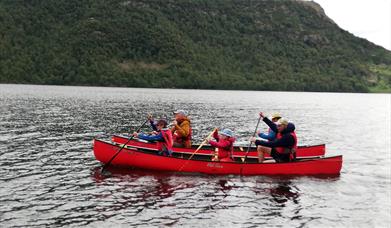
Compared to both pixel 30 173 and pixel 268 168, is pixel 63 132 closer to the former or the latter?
pixel 30 173

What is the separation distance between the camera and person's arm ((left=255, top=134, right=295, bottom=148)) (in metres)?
23.0

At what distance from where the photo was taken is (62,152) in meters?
28.5

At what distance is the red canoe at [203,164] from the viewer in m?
23.0

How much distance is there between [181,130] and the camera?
82.7 feet

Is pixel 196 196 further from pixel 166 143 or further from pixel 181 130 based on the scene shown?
pixel 181 130

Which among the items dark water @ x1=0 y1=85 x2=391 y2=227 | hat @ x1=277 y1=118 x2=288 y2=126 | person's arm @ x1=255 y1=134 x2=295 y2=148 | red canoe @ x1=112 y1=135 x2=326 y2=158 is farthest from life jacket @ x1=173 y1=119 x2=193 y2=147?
hat @ x1=277 y1=118 x2=288 y2=126

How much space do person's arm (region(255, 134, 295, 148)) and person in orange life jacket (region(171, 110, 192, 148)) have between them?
4.33 m

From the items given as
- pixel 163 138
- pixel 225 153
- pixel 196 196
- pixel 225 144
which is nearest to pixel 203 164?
pixel 225 153

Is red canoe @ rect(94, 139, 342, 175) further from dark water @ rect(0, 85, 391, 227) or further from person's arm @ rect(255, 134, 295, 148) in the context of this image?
person's arm @ rect(255, 134, 295, 148)

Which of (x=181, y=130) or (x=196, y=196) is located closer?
(x=196, y=196)

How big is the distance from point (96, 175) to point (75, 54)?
170 metres

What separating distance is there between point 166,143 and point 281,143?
241 inches

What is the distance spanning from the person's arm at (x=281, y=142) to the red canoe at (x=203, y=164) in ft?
3.15

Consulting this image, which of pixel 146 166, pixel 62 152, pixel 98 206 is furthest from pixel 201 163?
pixel 62 152
